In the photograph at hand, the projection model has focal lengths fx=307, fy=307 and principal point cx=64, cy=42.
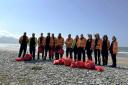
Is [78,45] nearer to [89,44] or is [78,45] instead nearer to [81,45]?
[81,45]

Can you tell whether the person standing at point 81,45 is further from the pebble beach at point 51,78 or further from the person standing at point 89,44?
the pebble beach at point 51,78

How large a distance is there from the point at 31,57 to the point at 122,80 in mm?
11054

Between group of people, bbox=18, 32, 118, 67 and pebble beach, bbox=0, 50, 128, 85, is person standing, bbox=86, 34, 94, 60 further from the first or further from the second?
pebble beach, bbox=0, 50, 128, 85

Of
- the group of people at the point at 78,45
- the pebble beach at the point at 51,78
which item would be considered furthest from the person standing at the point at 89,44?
the pebble beach at the point at 51,78

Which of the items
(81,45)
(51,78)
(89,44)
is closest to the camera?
(51,78)

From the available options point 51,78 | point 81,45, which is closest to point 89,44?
point 81,45

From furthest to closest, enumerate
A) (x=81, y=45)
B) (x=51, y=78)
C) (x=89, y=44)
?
(x=81, y=45) → (x=89, y=44) → (x=51, y=78)

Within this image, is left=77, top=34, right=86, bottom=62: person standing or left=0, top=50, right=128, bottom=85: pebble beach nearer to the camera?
Result: left=0, top=50, right=128, bottom=85: pebble beach

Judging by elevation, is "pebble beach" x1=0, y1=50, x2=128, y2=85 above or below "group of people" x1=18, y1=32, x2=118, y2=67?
below

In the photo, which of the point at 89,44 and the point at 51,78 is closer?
the point at 51,78

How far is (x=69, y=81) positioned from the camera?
15.0 meters

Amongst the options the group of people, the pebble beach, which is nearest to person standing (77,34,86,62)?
the group of people

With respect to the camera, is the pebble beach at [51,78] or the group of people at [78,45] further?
the group of people at [78,45]

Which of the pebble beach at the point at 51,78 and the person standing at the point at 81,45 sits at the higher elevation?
the person standing at the point at 81,45
